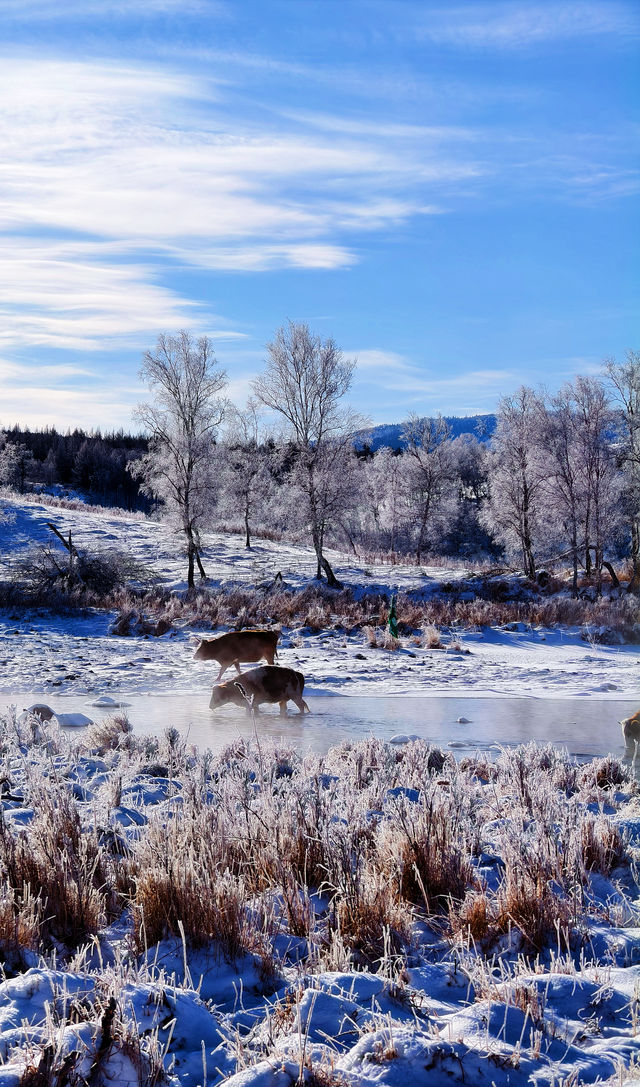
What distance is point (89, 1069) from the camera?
233cm

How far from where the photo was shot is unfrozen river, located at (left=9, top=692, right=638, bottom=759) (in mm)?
9242

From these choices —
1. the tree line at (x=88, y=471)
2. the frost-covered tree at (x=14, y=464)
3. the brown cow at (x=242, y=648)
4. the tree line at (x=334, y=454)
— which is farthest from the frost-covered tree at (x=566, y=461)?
the tree line at (x=88, y=471)

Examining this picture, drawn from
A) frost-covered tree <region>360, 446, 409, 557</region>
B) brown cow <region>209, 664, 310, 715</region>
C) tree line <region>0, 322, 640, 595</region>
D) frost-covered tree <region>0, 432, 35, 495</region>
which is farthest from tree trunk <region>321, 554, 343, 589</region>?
frost-covered tree <region>0, 432, 35, 495</region>

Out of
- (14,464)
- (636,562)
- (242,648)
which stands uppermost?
(14,464)

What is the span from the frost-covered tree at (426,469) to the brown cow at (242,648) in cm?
4663

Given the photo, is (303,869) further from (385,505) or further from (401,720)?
(385,505)

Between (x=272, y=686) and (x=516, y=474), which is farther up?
(x=516, y=474)

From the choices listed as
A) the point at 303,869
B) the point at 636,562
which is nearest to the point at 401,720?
the point at 303,869

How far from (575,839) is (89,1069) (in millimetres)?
2821

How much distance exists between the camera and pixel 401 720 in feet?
34.6

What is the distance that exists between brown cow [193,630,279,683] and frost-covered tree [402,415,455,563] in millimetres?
46631

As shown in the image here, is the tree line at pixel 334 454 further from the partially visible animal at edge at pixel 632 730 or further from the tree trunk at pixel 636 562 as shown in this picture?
the partially visible animal at edge at pixel 632 730

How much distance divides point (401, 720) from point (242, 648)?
391 cm

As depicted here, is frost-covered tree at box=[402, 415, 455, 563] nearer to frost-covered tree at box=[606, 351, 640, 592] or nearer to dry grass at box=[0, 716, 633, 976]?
frost-covered tree at box=[606, 351, 640, 592]
